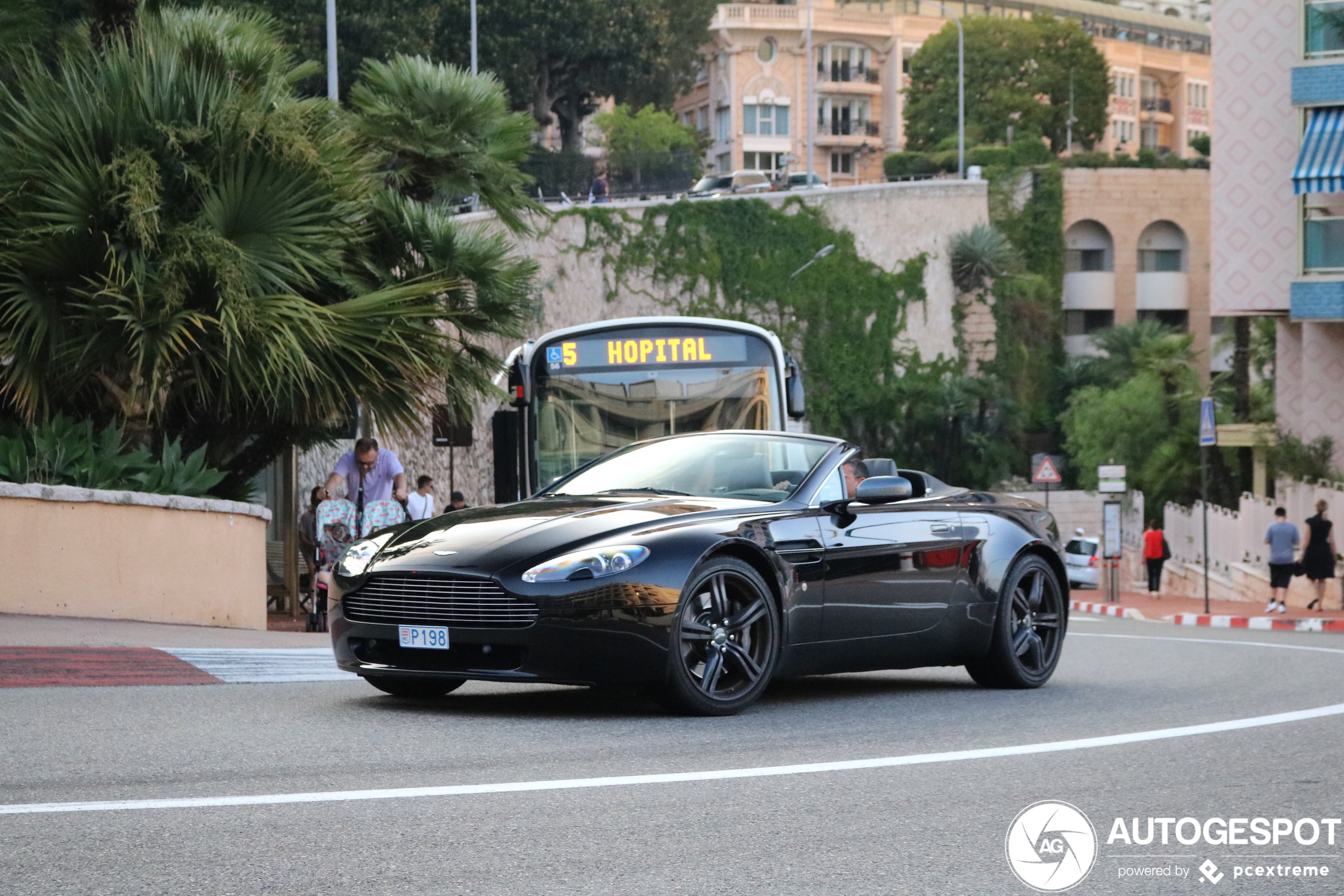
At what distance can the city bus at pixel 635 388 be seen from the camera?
17.5 m

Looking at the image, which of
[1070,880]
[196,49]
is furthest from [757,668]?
[196,49]

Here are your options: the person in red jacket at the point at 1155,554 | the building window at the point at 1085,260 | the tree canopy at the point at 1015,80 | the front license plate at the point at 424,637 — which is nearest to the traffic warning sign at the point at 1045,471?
the person in red jacket at the point at 1155,554

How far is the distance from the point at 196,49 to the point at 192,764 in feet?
37.0

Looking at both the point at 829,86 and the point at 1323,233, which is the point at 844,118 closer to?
the point at 829,86

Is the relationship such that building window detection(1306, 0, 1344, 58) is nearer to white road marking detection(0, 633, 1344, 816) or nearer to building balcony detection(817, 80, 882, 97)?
white road marking detection(0, 633, 1344, 816)

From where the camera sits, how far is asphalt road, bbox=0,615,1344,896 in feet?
16.7

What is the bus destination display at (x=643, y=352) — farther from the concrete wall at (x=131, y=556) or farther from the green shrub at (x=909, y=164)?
the green shrub at (x=909, y=164)

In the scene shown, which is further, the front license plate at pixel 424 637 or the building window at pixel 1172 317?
the building window at pixel 1172 317

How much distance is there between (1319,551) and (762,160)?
275ft

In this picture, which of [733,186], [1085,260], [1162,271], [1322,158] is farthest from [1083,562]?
[1162,271]

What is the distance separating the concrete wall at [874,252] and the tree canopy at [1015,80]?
20.6 metres

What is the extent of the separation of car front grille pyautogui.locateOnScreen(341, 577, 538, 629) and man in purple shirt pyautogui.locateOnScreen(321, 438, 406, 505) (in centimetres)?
750

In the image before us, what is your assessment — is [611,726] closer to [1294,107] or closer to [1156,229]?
[1294,107]

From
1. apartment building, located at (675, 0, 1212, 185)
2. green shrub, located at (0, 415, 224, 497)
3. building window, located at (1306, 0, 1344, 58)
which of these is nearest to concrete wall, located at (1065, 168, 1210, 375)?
apartment building, located at (675, 0, 1212, 185)
